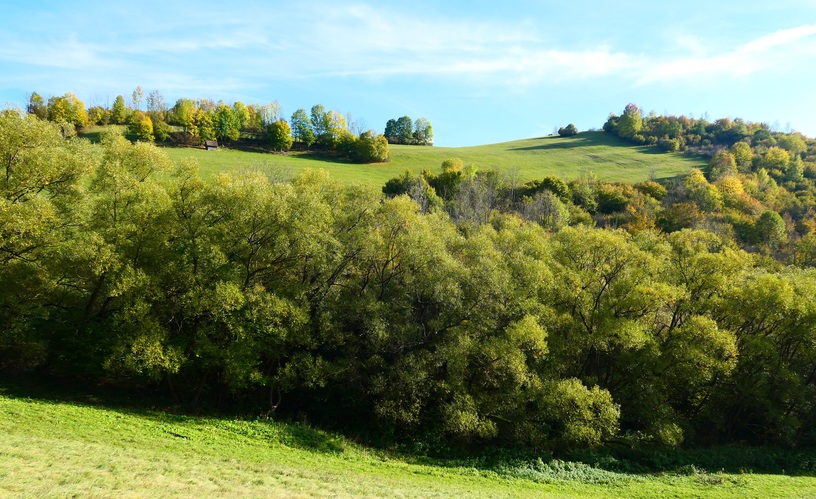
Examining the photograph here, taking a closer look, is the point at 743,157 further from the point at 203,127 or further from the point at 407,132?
the point at 203,127

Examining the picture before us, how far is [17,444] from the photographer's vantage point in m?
15.4

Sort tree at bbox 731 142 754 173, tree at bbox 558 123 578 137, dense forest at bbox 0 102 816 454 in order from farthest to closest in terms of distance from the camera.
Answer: tree at bbox 558 123 578 137 < tree at bbox 731 142 754 173 < dense forest at bbox 0 102 816 454

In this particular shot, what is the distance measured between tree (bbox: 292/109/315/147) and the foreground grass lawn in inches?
3727

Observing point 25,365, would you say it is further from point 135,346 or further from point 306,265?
point 306,265

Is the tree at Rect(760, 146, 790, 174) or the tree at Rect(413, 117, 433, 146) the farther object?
the tree at Rect(413, 117, 433, 146)

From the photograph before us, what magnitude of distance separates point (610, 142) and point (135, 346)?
150m

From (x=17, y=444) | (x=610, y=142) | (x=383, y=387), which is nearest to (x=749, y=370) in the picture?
(x=383, y=387)

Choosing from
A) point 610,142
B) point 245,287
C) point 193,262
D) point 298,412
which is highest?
point 610,142

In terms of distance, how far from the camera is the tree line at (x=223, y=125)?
96188 millimetres

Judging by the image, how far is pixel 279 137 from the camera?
4176 inches

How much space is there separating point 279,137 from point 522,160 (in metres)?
66.1

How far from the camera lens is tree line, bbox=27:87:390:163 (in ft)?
316

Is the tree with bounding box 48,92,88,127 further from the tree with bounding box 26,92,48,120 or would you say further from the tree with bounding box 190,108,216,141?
the tree with bounding box 190,108,216,141

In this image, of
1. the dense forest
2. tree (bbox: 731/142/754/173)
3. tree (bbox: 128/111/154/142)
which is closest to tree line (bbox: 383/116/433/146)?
tree (bbox: 128/111/154/142)
